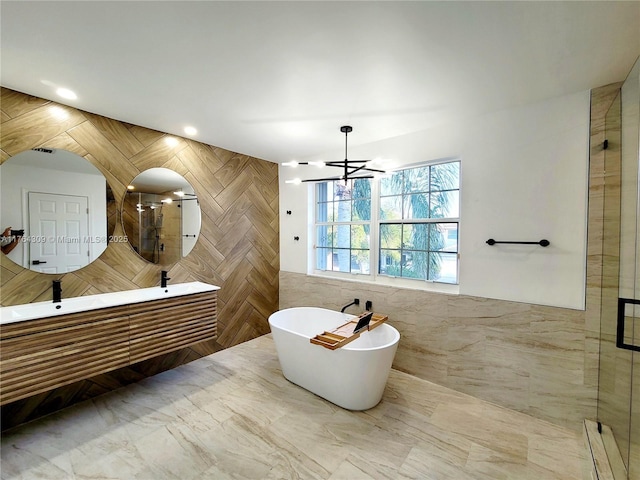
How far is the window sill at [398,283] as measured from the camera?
2.89 metres

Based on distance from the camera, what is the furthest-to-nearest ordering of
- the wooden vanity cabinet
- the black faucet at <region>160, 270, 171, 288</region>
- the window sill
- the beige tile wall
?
the black faucet at <region>160, 270, 171, 288</region> < the window sill < the wooden vanity cabinet < the beige tile wall

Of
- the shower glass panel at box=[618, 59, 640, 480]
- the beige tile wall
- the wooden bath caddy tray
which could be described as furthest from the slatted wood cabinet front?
the shower glass panel at box=[618, 59, 640, 480]

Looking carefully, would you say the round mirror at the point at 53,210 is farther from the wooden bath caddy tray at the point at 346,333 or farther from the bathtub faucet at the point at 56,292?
the wooden bath caddy tray at the point at 346,333

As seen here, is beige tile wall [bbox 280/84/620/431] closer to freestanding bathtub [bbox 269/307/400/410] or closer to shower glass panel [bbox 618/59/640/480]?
shower glass panel [bbox 618/59/640/480]

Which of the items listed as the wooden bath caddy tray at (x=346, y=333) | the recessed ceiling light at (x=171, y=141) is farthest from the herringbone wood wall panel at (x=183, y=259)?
the wooden bath caddy tray at (x=346, y=333)

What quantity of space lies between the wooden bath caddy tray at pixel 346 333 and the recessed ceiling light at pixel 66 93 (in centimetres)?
290

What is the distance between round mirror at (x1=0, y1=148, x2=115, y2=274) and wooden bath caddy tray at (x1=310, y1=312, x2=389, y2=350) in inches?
91.3

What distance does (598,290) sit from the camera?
209 cm

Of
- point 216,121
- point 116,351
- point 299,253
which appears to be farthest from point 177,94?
point 299,253

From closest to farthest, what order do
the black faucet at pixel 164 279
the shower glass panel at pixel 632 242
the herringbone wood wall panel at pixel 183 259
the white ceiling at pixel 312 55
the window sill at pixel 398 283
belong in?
1. the white ceiling at pixel 312 55
2. the shower glass panel at pixel 632 242
3. the herringbone wood wall panel at pixel 183 259
4. the window sill at pixel 398 283
5. the black faucet at pixel 164 279

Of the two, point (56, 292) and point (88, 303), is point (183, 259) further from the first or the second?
point (56, 292)

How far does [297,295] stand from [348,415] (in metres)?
2.05

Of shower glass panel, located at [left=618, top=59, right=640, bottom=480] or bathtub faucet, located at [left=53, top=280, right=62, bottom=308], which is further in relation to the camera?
bathtub faucet, located at [left=53, top=280, right=62, bottom=308]

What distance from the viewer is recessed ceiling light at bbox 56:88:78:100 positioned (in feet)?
7.14
